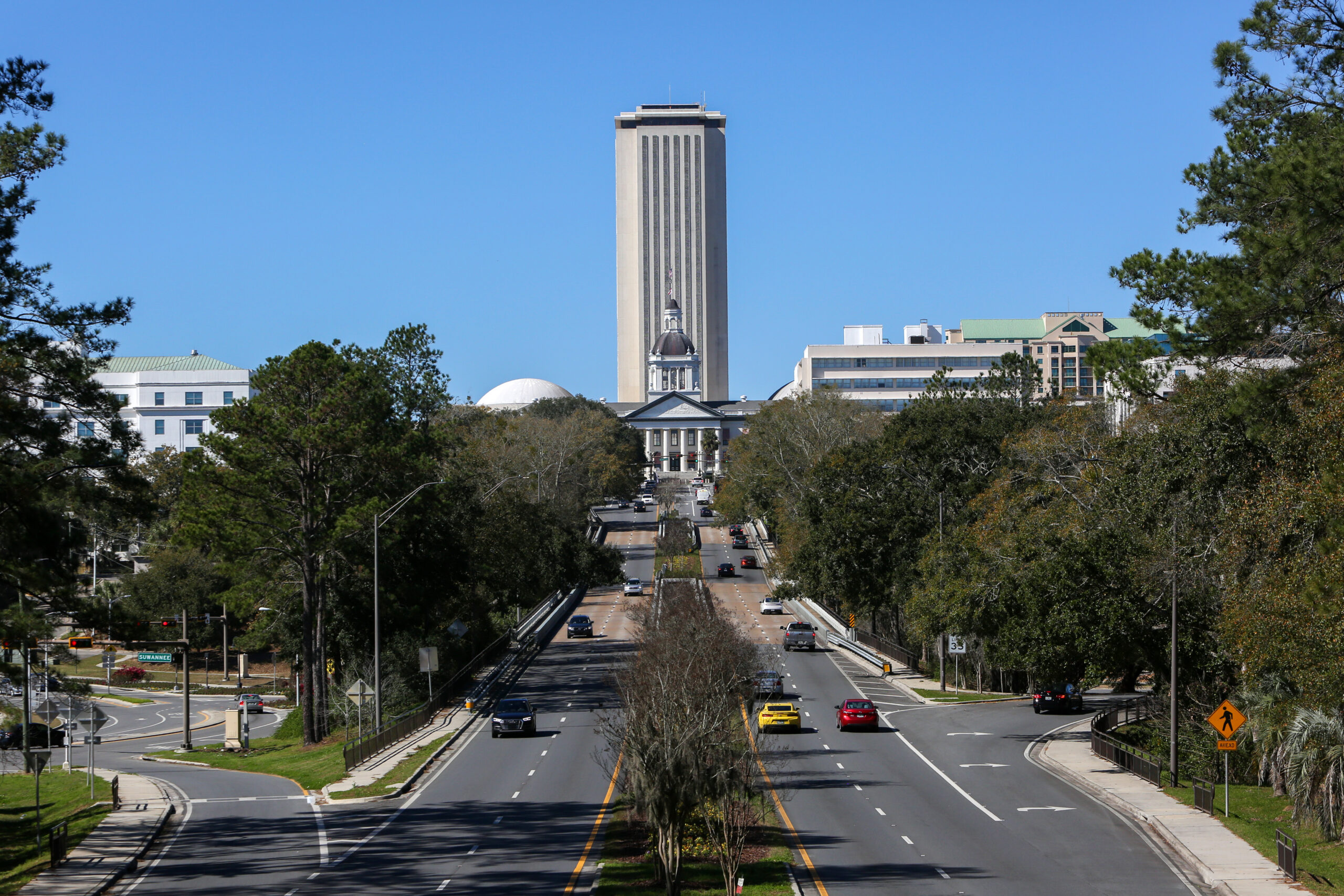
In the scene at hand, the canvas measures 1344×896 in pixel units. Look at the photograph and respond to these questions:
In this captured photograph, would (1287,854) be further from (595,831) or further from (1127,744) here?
(1127,744)

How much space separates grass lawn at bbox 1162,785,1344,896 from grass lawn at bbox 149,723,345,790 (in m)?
21.7

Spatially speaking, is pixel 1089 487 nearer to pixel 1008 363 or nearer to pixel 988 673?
pixel 988 673

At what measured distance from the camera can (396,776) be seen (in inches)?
1406

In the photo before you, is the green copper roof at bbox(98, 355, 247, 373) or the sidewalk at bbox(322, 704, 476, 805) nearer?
the sidewalk at bbox(322, 704, 476, 805)

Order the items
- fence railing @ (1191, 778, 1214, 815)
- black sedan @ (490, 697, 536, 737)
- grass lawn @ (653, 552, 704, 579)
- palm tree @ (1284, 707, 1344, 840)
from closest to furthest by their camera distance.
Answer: palm tree @ (1284, 707, 1344, 840) < fence railing @ (1191, 778, 1214, 815) < black sedan @ (490, 697, 536, 737) < grass lawn @ (653, 552, 704, 579)

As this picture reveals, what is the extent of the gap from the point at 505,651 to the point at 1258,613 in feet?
149

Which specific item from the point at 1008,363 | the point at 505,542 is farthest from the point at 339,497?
the point at 1008,363

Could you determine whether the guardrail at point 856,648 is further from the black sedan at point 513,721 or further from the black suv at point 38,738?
the black suv at point 38,738

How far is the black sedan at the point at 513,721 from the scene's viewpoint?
140ft

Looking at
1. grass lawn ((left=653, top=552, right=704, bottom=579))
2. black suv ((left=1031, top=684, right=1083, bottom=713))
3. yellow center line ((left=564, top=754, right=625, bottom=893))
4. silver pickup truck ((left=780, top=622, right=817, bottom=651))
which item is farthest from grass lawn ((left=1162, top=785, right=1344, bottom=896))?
grass lawn ((left=653, top=552, right=704, bottom=579))

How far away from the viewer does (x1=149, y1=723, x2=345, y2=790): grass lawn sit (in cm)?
3862

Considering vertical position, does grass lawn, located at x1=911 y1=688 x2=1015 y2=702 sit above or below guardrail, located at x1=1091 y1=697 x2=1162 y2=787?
below

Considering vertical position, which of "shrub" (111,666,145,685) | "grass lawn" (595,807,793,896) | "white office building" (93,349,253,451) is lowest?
"shrub" (111,666,145,685)

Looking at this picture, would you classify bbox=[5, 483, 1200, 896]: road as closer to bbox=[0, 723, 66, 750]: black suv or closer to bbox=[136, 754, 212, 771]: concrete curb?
bbox=[136, 754, 212, 771]: concrete curb
